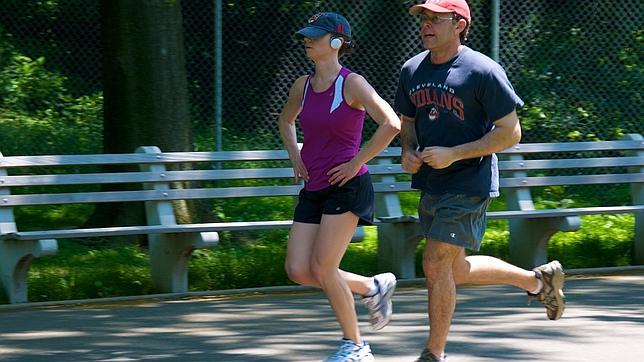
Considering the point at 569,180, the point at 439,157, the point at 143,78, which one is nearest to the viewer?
the point at 439,157

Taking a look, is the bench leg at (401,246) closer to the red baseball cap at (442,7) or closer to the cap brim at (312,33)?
the cap brim at (312,33)

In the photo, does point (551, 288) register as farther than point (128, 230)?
No

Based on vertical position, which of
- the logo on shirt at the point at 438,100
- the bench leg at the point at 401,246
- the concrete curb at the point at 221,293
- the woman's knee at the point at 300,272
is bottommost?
the concrete curb at the point at 221,293

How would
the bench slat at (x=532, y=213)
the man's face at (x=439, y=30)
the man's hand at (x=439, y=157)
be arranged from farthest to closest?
1. the bench slat at (x=532, y=213)
2. the man's face at (x=439, y=30)
3. the man's hand at (x=439, y=157)

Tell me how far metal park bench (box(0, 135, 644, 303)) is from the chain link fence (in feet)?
4.10

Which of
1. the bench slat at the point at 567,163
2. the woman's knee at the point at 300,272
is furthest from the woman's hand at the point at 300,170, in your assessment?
the bench slat at the point at 567,163

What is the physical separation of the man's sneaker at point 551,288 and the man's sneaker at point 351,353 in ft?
3.61

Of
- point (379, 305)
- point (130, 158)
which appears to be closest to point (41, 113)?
point (130, 158)

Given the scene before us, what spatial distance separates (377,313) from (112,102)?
4.18 meters

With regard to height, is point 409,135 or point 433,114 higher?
point 433,114

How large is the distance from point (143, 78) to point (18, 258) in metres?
2.24

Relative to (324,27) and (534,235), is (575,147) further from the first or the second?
(324,27)

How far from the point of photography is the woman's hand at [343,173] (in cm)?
636

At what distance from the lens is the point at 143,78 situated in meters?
10.1
